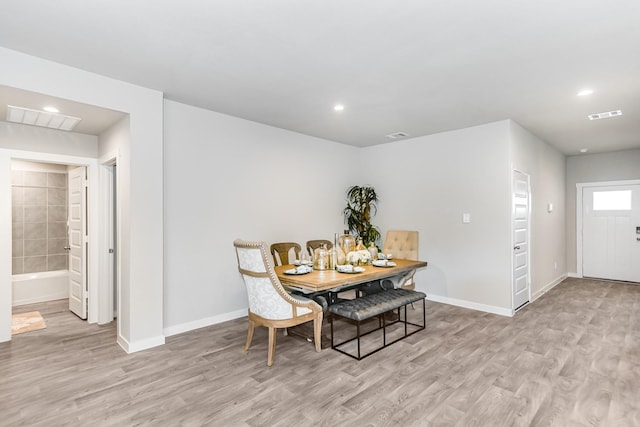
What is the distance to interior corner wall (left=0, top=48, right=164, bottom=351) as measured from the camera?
10.5ft

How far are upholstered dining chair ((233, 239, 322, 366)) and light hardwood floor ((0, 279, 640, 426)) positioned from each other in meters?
0.37

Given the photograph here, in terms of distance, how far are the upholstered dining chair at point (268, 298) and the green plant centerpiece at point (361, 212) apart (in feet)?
9.76

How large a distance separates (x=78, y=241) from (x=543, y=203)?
7164 mm

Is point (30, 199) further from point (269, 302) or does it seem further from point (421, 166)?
point (421, 166)

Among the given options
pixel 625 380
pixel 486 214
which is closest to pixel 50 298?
pixel 486 214

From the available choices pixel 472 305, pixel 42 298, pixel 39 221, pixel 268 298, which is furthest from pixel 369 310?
pixel 39 221

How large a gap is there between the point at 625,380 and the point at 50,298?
710 cm

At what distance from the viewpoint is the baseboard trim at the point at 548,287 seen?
5284 millimetres

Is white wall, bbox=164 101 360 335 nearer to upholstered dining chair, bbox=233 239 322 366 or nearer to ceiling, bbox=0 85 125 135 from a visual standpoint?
ceiling, bbox=0 85 125 135

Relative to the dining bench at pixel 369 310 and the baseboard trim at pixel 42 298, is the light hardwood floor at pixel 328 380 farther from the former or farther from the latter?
the baseboard trim at pixel 42 298

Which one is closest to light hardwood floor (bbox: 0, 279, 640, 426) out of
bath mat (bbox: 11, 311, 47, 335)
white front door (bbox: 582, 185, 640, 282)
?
bath mat (bbox: 11, 311, 47, 335)

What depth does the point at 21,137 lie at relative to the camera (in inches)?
143

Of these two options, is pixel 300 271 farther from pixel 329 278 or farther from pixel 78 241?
pixel 78 241

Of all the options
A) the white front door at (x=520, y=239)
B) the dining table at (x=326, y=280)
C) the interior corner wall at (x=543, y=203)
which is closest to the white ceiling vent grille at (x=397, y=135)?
the interior corner wall at (x=543, y=203)
